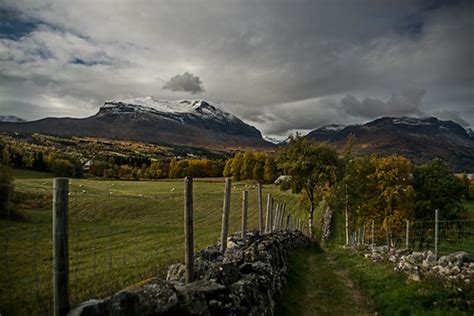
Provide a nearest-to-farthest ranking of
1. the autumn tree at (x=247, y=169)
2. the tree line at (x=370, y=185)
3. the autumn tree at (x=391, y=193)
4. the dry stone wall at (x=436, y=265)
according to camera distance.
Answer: the dry stone wall at (x=436, y=265) → the autumn tree at (x=391, y=193) → the tree line at (x=370, y=185) → the autumn tree at (x=247, y=169)

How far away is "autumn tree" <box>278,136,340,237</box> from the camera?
36.5 meters

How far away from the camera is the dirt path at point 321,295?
10.2 metres

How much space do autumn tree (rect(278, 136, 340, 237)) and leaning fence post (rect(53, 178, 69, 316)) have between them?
105 feet

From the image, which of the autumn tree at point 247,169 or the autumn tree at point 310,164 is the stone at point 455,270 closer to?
the autumn tree at point 310,164

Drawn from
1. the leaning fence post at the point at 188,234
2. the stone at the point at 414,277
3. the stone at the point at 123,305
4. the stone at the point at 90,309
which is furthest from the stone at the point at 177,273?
the stone at the point at 414,277

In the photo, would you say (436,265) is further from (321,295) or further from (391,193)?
(391,193)

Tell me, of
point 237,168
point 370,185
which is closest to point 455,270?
point 370,185

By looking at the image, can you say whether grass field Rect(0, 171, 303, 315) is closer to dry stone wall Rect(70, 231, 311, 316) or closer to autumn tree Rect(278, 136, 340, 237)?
dry stone wall Rect(70, 231, 311, 316)

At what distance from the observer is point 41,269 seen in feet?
38.8

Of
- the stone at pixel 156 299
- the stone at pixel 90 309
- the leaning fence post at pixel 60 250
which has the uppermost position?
the leaning fence post at pixel 60 250

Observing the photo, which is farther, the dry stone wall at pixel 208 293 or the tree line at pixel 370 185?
the tree line at pixel 370 185

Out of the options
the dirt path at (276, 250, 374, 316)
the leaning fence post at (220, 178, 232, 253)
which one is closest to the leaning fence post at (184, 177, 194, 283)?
the leaning fence post at (220, 178, 232, 253)

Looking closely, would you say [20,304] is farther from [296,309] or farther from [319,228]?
[319,228]

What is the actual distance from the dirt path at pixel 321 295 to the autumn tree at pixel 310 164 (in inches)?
787
